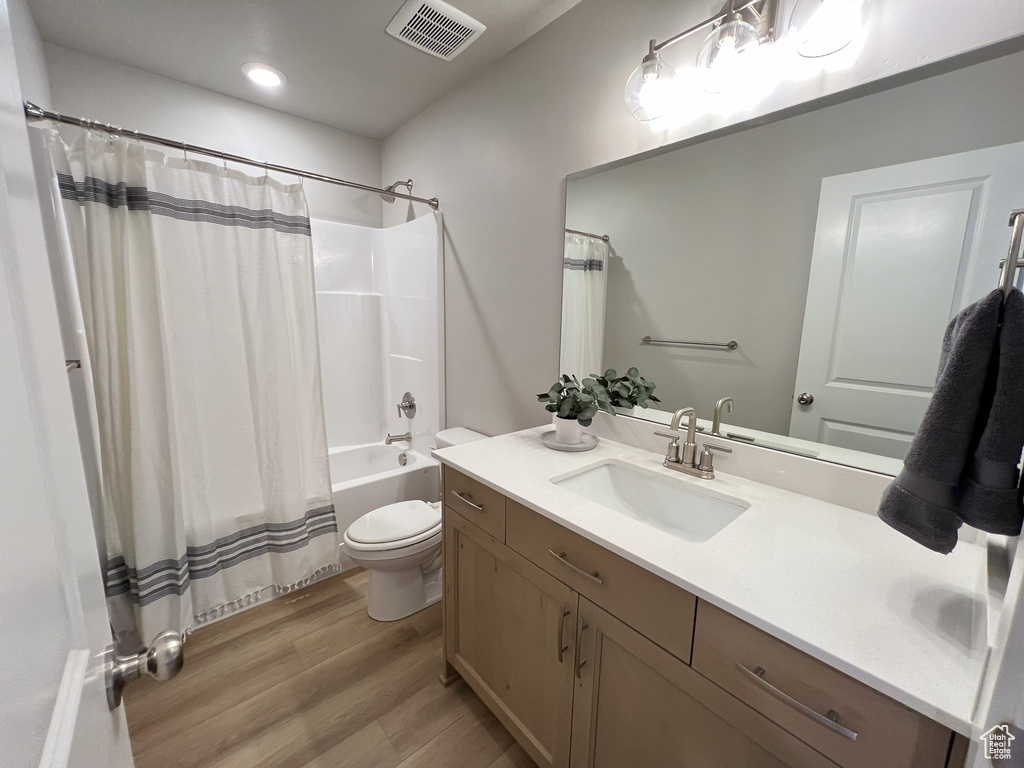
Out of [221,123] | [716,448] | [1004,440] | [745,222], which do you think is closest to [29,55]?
[221,123]

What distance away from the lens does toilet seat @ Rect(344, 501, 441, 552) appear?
1.72 meters

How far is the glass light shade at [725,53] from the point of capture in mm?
1055

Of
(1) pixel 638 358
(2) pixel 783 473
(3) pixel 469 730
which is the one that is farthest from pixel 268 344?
(2) pixel 783 473

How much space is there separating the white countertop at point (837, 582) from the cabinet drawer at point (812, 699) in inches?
1.5

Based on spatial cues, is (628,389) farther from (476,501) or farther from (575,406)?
(476,501)

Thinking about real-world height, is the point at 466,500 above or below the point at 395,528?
above

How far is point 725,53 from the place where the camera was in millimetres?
1091

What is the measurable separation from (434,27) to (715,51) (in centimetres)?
110

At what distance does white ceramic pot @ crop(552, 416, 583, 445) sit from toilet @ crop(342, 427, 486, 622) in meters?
0.72

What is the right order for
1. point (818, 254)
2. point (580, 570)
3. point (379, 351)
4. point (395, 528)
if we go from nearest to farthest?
point (580, 570) < point (818, 254) < point (395, 528) < point (379, 351)

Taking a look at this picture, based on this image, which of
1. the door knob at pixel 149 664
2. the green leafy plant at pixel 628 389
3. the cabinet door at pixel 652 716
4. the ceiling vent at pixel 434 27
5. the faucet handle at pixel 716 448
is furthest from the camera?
the ceiling vent at pixel 434 27

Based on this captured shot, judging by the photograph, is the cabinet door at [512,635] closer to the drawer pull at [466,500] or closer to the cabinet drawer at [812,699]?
the drawer pull at [466,500]

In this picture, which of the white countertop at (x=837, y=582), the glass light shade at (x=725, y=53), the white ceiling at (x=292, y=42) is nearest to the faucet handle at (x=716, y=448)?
the white countertop at (x=837, y=582)

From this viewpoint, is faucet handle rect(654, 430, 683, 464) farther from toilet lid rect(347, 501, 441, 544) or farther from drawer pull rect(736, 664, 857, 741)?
toilet lid rect(347, 501, 441, 544)
